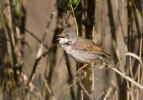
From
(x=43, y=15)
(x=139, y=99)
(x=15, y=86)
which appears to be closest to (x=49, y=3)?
(x=43, y=15)

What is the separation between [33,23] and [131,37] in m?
1.92

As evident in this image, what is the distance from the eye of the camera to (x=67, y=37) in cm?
346

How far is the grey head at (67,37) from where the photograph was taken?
3.39m

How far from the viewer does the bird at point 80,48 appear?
3.48 metres

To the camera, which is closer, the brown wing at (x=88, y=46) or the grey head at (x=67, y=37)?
the grey head at (x=67, y=37)

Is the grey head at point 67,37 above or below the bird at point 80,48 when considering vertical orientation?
above

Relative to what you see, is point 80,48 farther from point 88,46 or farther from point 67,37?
point 67,37

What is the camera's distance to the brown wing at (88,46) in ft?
11.6

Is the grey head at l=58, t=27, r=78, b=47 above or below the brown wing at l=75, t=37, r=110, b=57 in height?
above

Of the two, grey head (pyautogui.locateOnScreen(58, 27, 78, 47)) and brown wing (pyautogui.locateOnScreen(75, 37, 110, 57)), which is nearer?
grey head (pyautogui.locateOnScreen(58, 27, 78, 47))

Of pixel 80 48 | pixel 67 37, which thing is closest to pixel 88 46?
pixel 80 48

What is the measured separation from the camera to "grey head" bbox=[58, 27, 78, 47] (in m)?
3.39

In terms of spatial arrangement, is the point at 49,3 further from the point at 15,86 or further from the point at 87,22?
the point at 87,22

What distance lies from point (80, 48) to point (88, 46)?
0.08m
